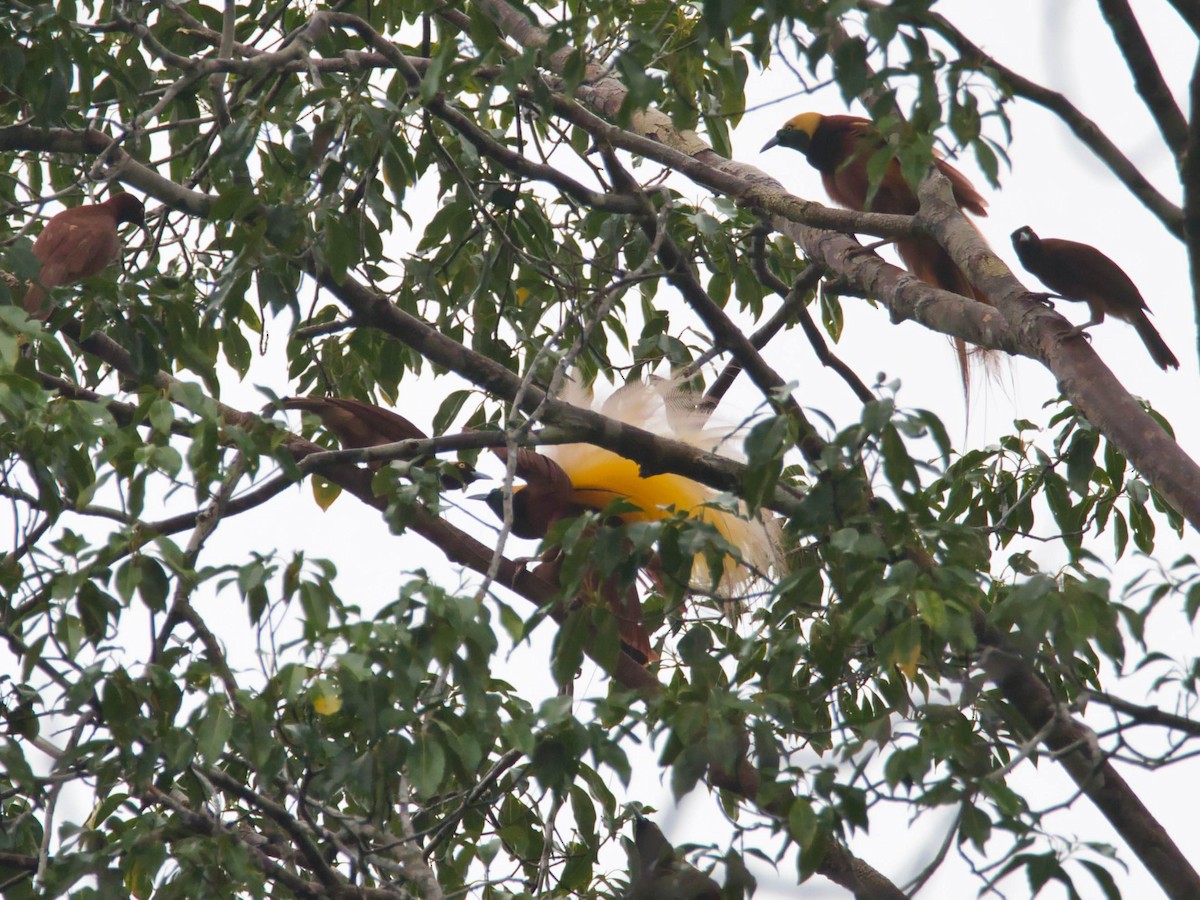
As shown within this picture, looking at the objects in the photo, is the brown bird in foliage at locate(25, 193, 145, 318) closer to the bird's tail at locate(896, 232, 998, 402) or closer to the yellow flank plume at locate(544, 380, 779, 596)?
the yellow flank plume at locate(544, 380, 779, 596)

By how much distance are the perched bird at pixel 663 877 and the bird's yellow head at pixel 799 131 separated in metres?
3.08

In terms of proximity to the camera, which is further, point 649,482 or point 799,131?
point 799,131

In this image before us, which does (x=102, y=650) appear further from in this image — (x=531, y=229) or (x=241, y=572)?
(x=531, y=229)

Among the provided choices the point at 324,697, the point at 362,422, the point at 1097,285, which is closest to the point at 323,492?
the point at 362,422

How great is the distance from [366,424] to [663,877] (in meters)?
1.02

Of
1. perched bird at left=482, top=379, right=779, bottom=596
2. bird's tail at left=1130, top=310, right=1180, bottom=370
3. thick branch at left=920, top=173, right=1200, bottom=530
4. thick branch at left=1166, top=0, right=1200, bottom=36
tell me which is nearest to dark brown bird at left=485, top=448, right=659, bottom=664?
perched bird at left=482, top=379, right=779, bottom=596

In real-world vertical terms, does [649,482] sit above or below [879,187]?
below

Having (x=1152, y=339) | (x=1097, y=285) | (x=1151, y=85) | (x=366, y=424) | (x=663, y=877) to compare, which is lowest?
(x=663, y=877)

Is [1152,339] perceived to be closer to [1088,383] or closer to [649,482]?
[1088,383]

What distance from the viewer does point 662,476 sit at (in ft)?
9.14

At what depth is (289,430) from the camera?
1.83m

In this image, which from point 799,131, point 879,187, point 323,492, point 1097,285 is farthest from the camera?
point 799,131

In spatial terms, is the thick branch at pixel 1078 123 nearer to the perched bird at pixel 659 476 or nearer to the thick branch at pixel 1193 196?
the thick branch at pixel 1193 196

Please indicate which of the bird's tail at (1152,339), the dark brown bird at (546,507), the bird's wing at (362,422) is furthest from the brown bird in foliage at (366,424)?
the bird's tail at (1152,339)
